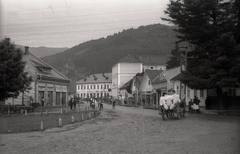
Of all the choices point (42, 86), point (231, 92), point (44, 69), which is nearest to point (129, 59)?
point (44, 69)

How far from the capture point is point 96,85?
142 metres

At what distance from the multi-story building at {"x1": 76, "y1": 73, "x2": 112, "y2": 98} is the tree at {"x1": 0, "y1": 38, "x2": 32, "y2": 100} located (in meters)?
103

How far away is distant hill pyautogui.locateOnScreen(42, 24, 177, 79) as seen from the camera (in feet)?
352

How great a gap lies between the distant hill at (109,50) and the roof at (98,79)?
219 cm

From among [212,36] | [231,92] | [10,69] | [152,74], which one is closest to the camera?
[212,36]

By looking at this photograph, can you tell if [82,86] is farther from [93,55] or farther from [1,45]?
[1,45]

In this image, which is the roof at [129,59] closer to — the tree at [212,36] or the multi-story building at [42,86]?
the multi-story building at [42,86]

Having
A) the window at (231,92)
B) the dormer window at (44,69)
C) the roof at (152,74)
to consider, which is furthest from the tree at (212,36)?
the roof at (152,74)

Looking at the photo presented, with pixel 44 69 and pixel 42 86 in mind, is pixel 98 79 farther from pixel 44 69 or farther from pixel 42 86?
pixel 42 86

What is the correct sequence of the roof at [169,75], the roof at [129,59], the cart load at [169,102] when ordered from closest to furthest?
the cart load at [169,102]
the roof at [169,75]
the roof at [129,59]

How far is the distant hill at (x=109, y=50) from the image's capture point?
107369mm

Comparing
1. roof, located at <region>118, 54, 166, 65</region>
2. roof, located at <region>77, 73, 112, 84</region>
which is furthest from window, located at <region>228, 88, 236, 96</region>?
roof, located at <region>77, 73, 112, 84</region>

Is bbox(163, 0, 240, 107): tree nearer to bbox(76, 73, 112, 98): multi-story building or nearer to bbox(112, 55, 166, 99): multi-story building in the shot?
bbox(112, 55, 166, 99): multi-story building

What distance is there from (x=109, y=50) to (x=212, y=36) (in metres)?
87.2
